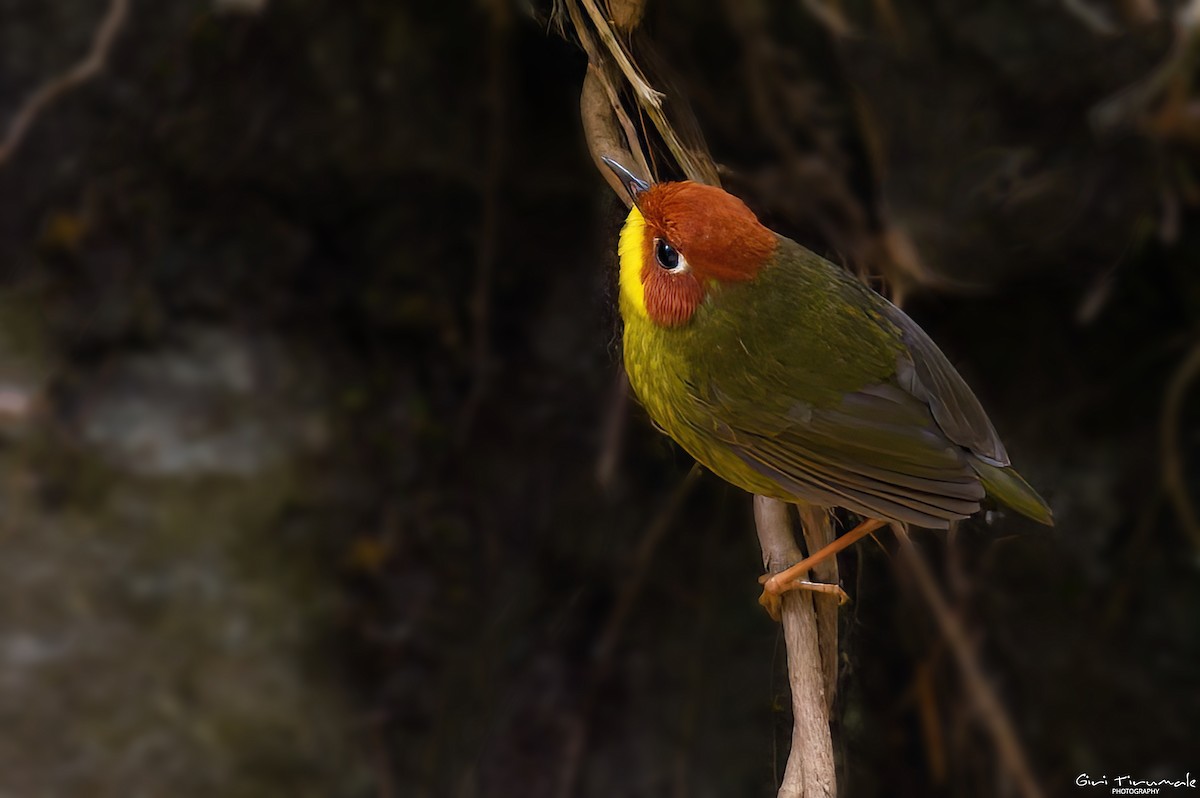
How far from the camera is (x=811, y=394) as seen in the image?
110 cm

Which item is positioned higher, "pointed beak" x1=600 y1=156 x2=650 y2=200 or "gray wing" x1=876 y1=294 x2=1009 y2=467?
"pointed beak" x1=600 y1=156 x2=650 y2=200

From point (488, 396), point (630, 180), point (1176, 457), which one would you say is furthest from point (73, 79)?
point (1176, 457)

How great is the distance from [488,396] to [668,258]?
2.93 ft

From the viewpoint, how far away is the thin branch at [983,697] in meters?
1.64

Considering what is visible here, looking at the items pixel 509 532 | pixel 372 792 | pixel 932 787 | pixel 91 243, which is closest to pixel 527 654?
pixel 509 532

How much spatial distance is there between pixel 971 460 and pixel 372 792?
1.28 metres

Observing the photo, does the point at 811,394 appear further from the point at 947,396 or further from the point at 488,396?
the point at 488,396

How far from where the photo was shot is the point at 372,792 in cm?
192

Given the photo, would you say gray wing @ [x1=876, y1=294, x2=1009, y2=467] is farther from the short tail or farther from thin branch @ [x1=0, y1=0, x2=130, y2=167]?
thin branch @ [x1=0, y1=0, x2=130, y2=167]

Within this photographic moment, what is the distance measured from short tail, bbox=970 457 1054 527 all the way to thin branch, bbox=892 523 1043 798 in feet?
1.85

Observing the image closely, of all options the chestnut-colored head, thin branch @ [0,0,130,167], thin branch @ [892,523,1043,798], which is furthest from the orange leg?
thin branch @ [0,0,130,167]

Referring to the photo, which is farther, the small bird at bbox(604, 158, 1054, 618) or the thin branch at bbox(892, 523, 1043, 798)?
the thin branch at bbox(892, 523, 1043, 798)

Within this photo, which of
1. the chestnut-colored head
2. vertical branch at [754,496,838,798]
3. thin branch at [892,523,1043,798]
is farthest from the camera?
thin branch at [892,523,1043,798]

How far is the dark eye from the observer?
3.53 feet
